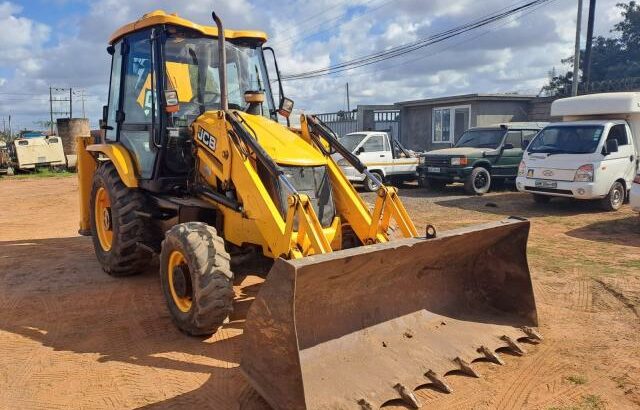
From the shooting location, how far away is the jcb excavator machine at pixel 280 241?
141 inches

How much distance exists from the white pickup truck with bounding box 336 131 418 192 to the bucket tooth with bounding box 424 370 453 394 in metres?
10.9

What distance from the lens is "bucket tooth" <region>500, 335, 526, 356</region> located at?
14.2ft

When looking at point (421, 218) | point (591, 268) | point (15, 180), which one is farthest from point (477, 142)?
point (15, 180)

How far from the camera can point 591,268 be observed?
699 cm

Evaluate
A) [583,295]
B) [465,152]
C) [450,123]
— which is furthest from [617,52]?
[583,295]

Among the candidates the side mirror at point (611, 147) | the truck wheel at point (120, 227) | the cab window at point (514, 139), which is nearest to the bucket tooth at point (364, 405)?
the truck wheel at point (120, 227)

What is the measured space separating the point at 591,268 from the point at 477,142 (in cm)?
890

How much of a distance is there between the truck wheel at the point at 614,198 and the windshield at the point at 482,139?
12.9 feet

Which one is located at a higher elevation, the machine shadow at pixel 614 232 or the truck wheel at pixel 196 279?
the truck wheel at pixel 196 279

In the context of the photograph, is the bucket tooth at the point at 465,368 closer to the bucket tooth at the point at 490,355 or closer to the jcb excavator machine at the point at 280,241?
the jcb excavator machine at the point at 280,241

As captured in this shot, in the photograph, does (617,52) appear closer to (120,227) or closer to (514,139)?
(514,139)

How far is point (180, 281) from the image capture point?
15.3 feet

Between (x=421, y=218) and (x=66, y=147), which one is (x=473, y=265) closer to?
(x=421, y=218)

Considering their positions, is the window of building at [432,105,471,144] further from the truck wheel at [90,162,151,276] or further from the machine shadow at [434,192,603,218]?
the truck wheel at [90,162,151,276]
